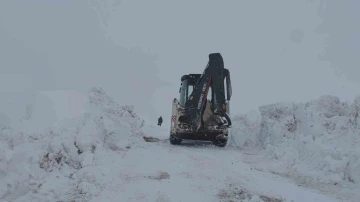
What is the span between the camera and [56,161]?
799 centimetres

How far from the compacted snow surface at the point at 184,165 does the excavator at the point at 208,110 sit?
1063 millimetres

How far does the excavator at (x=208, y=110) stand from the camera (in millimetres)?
14469

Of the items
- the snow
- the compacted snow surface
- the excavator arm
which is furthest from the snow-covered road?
the excavator arm

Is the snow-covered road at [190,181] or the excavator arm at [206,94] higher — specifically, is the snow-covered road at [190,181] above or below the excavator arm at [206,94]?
below

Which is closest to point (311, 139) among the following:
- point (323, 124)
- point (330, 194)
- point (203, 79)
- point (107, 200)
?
point (323, 124)

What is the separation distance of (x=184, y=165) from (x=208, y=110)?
5346mm

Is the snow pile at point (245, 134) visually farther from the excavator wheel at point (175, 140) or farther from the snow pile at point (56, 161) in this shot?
the snow pile at point (56, 161)

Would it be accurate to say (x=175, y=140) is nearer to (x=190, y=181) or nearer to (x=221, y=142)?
(x=221, y=142)

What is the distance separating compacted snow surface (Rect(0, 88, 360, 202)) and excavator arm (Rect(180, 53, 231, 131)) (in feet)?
4.86

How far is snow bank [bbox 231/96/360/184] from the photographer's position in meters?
8.71

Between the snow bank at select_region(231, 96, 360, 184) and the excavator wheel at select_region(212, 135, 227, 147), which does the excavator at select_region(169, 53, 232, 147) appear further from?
the snow bank at select_region(231, 96, 360, 184)

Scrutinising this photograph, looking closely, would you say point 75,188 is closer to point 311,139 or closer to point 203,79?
point 311,139

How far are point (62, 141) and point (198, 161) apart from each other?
391cm

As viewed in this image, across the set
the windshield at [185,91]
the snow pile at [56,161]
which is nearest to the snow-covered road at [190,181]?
the snow pile at [56,161]
